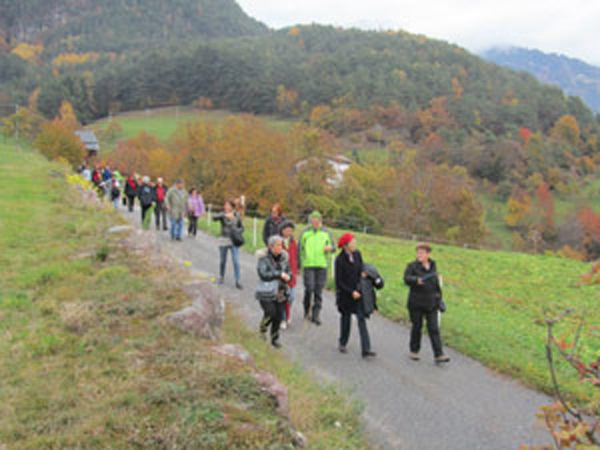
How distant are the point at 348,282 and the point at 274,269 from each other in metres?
1.21

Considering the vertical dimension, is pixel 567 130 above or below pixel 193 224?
above

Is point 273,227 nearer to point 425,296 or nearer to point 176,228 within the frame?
point 425,296

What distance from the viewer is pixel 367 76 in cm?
10850

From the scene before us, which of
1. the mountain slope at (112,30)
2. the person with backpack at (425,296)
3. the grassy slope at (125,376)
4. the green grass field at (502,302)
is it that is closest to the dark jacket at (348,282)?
the person with backpack at (425,296)

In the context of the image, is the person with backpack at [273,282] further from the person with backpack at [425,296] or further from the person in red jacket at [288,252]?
the person with backpack at [425,296]

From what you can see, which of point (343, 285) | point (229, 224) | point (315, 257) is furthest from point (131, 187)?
point (343, 285)

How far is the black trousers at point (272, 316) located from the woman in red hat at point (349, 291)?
1.01 m

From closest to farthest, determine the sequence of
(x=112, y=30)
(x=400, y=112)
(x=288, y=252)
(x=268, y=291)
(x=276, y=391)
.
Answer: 1. (x=276, y=391)
2. (x=268, y=291)
3. (x=288, y=252)
4. (x=400, y=112)
5. (x=112, y=30)

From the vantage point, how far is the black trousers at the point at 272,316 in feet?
24.0

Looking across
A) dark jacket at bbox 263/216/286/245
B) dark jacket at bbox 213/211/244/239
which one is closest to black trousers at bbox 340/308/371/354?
dark jacket at bbox 263/216/286/245

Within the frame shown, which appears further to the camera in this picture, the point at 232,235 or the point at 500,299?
the point at 500,299

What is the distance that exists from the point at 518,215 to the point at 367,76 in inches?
2006

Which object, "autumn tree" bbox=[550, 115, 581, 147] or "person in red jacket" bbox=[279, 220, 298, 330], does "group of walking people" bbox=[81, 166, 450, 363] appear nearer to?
"person in red jacket" bbox=[279, 220, 298, 330]

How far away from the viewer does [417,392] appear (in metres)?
6.67
